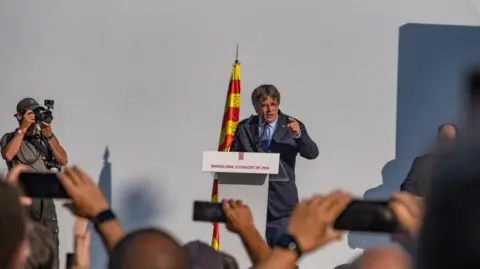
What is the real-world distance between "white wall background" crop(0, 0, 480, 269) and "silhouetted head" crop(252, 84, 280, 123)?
95 centimetres

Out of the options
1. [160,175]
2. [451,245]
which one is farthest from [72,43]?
[451,245]

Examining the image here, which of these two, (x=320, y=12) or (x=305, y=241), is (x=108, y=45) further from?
(x=305, y=241)

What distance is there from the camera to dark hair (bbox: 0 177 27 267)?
867 millimetres

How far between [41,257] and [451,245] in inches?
41.1

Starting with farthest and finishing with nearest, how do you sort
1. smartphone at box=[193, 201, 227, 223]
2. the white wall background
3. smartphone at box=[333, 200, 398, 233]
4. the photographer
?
1. the white wall background
2. the photographer
3. smartphone at box=[193, 201, 227, 223]
4. smartphone at box=[333, 200, 398, 233]

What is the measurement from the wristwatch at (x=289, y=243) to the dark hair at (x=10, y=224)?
1.17ft

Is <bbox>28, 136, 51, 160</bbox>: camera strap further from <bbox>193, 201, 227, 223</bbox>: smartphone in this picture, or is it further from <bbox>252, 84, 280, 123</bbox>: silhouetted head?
<bbox>193, 201, 227, 223</bbox>: smartphone

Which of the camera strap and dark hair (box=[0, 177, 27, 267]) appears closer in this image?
dark hair (box=[0, 177, 27, 267])

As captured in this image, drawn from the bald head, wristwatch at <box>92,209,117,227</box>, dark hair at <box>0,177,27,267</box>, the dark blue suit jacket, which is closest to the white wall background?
the dark blue suit jacket

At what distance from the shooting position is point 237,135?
5.22 metres

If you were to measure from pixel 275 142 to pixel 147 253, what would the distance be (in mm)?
3954

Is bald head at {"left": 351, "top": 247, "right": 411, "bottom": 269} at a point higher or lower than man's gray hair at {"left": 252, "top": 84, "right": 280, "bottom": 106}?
lower

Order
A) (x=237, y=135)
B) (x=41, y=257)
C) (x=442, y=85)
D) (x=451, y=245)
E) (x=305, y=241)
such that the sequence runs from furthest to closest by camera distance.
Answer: (x=442, y=85)
(x=237, y=135)
(x=41, y=257)
(x=305, y=241)
(x=451, y=245)

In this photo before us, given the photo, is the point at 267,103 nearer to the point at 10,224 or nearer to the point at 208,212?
the point at 208,212
